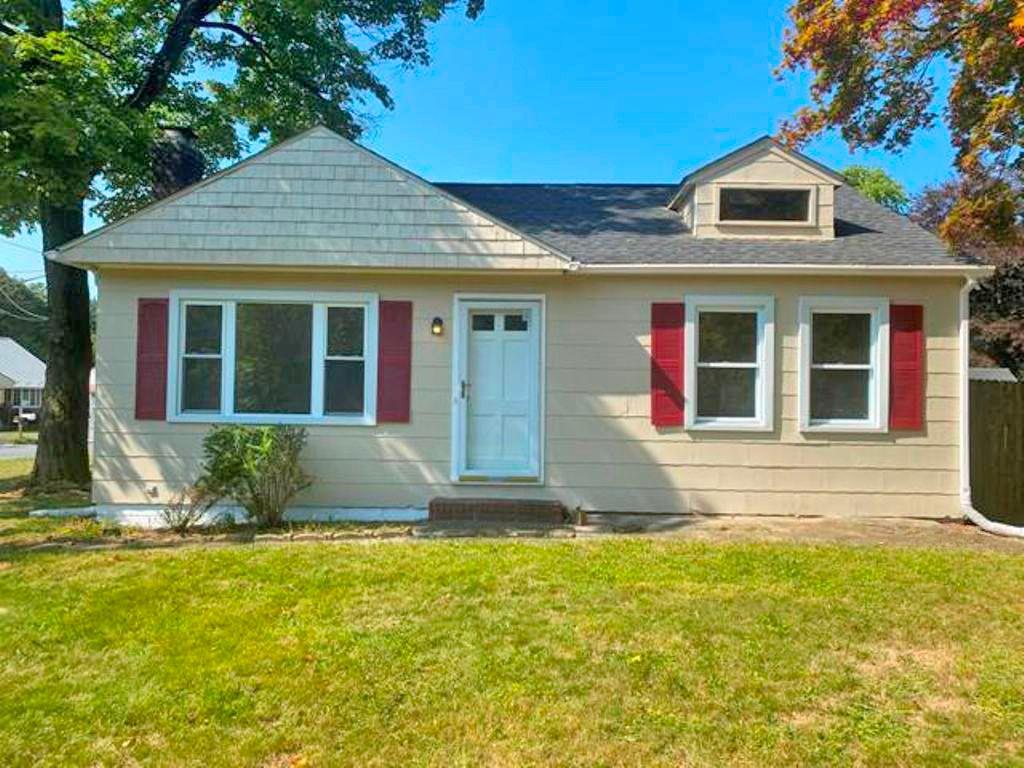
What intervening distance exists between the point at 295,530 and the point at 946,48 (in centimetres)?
1085

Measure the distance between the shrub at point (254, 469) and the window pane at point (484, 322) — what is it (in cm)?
241

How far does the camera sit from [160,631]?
427cm

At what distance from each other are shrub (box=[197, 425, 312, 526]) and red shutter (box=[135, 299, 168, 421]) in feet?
2.88

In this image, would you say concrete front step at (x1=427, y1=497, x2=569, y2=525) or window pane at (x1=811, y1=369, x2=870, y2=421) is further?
window pane at (x1=811, y1=369, x2=870, y2=421)

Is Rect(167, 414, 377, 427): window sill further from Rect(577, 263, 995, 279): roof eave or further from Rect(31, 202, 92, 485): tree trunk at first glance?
Rect(31, 202, 92, 485): tree trunk

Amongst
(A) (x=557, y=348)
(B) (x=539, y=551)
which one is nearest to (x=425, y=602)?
(B) (x=539, y=551)

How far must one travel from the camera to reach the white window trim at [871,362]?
7691 mm

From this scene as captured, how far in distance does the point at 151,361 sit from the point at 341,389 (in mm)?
2143

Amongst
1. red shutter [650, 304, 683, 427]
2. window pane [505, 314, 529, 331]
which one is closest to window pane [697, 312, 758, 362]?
red shutter [650, 304, 683, 427]

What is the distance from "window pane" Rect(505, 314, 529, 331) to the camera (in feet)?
26.5

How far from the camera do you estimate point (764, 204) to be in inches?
334

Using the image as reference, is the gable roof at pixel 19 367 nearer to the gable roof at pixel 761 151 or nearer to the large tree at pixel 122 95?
the large tree at pixel 122 95

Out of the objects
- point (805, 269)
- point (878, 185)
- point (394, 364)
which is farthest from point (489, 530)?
point (878, 185)

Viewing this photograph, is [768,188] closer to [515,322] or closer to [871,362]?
[871,362]
